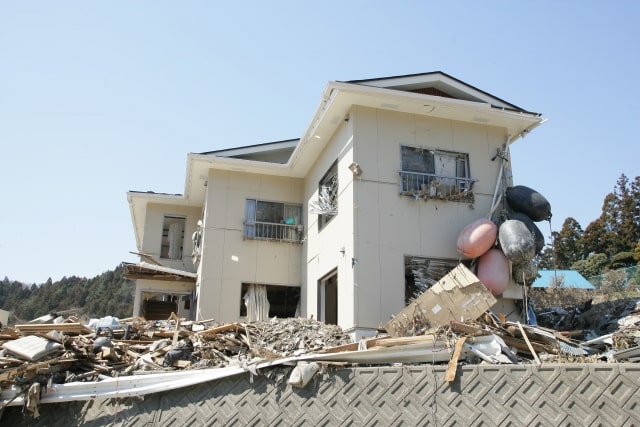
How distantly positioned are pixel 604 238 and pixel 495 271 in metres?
25.2

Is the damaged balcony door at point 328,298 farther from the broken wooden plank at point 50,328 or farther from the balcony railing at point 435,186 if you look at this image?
the broken wooden plank at point 50,328

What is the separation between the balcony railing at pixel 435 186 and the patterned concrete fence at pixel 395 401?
5.54 m

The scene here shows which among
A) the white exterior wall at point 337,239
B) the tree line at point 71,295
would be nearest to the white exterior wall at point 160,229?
the white exterior wall at point 337,239

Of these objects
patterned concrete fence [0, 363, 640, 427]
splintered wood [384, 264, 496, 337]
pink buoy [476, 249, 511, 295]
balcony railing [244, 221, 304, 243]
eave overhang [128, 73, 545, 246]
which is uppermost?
eave overhang [128, 73, 545, 246]

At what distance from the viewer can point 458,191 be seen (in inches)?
518

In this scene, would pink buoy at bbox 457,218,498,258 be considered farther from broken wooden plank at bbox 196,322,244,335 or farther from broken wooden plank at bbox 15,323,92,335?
broken wooden plank at bbox 15,323,92,335

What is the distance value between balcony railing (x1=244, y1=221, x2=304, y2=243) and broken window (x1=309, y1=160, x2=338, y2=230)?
1.54 m

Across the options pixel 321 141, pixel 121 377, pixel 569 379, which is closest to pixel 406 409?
pixel 569 379

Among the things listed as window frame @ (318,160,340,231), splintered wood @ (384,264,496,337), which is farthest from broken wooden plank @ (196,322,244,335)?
window frame @ (318,160,340,231)

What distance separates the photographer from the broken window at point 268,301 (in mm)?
15703

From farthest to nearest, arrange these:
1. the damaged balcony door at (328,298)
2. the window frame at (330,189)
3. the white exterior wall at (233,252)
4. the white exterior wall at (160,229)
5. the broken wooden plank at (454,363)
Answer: the white exterior wall at (160,229) → the white exterior wall at (233,252) → the damaged balcony door at (328,298) → the window frame at (330,189) → the broken wooden plank at (454,363)

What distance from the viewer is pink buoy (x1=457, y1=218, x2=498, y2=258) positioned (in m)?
12.0

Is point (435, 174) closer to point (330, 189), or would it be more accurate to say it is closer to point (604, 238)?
point (330, 189)

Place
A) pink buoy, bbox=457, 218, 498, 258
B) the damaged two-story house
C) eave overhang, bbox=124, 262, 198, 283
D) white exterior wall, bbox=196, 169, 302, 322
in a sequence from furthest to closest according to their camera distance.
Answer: eave overhang, bbox=124, 262, 198, 283 → white exterior wall, bbox=196, 169, 302, 322 → the damaged two-story house → pink buoy, bbox=457, 218, 498, 258
